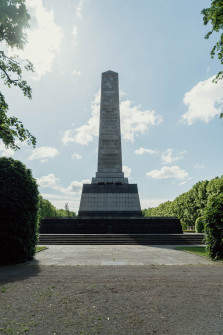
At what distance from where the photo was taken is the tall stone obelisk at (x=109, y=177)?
30172 millimetres

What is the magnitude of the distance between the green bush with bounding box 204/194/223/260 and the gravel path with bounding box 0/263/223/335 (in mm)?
3462

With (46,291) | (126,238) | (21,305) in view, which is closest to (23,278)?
(46,291)

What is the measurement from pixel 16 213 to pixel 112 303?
7399 mm

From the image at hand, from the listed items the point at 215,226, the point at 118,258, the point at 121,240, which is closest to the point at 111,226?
the point at 121,240

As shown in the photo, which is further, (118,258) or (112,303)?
(118,258)

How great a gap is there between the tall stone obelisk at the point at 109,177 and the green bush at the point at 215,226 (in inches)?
731

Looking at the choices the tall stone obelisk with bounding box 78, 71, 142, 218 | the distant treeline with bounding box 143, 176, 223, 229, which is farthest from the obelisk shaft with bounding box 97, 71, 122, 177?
the distant treeline with bounding box 143, 176, 223, 229

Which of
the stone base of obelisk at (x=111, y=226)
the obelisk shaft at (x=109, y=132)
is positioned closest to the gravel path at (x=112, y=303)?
the stone base of obelisk at (x=111, y=226)

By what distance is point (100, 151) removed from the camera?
34281mm

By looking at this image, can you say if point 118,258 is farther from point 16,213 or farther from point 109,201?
point 109,201

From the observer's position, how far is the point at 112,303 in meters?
4.96

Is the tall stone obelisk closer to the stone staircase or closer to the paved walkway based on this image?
the stone staircase

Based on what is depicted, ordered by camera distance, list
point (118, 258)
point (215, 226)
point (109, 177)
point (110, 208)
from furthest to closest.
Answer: point (109, 177) → point (110, 208) → point (118, 258) → point (215, 226)

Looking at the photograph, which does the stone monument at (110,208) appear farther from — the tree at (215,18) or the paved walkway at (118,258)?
the tree at (215,18)
